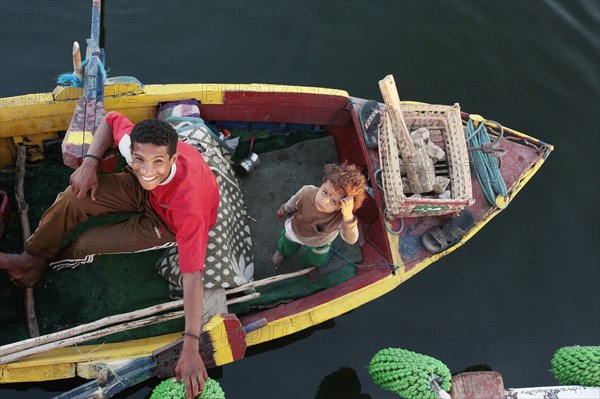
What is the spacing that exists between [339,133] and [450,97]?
6.38 feet

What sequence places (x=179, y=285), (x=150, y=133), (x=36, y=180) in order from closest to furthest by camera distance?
(x=150, y=133) → (x=179, y=285) → (x=36, y=180)

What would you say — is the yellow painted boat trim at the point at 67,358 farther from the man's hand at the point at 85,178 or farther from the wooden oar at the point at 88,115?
the wooden oar at the point at 88,115

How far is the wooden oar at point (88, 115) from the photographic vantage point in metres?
3.68

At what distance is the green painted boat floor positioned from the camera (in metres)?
4.07

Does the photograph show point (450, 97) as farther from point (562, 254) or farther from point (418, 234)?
point (418, 234)

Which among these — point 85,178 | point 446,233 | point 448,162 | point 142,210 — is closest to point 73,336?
point 142,210

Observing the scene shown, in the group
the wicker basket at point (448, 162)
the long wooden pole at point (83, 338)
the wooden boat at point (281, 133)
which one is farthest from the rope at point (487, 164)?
the long wooden pole at point (83, 338)

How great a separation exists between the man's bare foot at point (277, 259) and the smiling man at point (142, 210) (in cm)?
85

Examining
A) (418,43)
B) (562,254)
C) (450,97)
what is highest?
(418,43)

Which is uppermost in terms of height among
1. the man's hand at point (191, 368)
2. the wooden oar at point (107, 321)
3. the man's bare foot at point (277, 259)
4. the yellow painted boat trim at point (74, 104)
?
the yellow painted boat trim at point (74, 104)

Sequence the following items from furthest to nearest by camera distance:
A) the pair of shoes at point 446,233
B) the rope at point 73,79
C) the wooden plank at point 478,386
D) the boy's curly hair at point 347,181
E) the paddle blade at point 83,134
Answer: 1. the pair of shoes at point 446,233
2. the rope at point 73,79
3. the paddle blade at point 83,134
4. the boy's curly hair at point 347,181
5. the wooden plank at point 478,386

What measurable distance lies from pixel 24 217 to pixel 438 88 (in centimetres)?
429

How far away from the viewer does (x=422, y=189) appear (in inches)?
162

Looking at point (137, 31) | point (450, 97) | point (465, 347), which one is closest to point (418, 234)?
point (465, 347)
